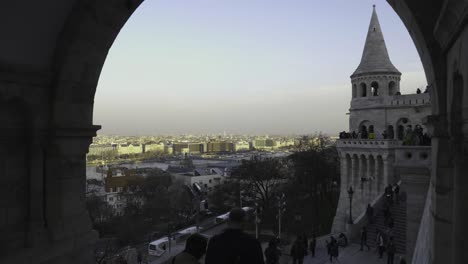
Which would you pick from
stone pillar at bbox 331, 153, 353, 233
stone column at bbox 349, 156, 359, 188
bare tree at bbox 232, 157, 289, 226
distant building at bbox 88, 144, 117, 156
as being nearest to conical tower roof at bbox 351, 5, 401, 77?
stone column at bbox 349, 156, 359, 188

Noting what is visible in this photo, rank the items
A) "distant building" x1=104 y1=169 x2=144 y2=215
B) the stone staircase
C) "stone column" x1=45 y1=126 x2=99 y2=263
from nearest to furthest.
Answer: "stone column" x1=45 y1=126 x2=99 y2=263 → the stone staircase → "distant building" x1=104 y1=169 x2=144 y2=215

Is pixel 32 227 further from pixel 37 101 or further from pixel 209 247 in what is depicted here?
pixel 209 247

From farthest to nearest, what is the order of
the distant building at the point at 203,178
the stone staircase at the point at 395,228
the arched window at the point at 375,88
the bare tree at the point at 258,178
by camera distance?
the distant building at the point at 203,178
the bare tree at the point at 258,178
the arched window at the point at 375,88
the stone staircase at the point at 395,228

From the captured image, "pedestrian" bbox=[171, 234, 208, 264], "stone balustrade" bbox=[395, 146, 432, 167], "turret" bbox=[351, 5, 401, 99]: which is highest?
"turret" bbox=[351, 5, 401, 99]

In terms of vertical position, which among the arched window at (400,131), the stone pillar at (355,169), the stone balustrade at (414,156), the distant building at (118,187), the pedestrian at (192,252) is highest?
the arched window at (400,131)

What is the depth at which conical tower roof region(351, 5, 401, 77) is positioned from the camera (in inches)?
1100

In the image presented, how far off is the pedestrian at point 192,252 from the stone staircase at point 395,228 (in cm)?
1314

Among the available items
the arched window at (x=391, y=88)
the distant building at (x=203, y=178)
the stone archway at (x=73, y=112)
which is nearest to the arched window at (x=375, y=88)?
the arched window at (x=391, y=88)

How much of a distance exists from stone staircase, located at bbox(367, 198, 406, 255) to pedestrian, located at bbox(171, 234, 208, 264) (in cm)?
1314

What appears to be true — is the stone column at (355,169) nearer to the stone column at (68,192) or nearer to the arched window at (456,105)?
the stone column at (68,192)

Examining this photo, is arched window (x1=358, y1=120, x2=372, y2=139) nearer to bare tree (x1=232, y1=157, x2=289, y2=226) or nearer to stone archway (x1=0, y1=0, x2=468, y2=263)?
bare tree (x1=232, y1=157, x2=289, y2=226)

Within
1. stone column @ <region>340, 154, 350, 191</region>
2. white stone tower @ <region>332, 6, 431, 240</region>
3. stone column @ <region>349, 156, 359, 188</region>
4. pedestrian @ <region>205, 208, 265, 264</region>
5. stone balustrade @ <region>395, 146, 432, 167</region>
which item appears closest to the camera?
pedestrian @ <region>205, 208, 265, 264</region>

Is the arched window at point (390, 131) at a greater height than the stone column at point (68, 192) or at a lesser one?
greater

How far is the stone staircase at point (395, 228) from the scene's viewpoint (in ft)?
48.3
